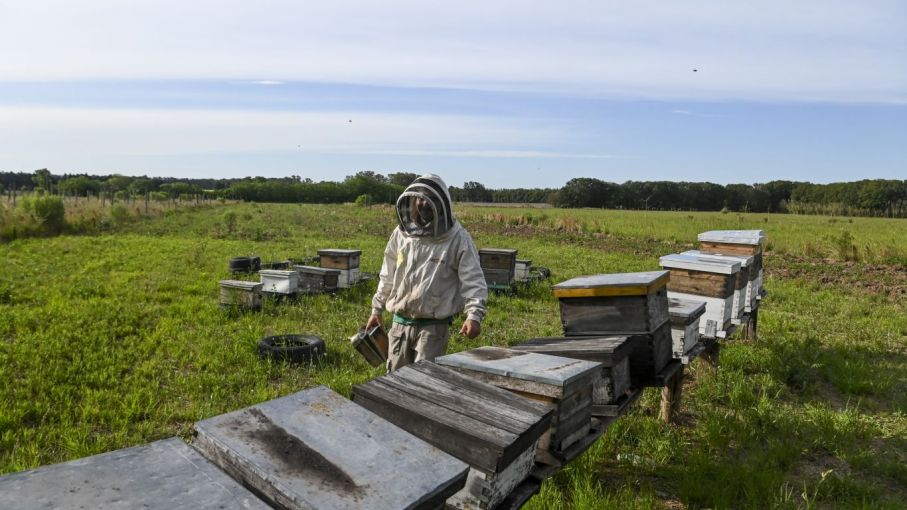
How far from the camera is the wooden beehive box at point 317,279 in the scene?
927 cm

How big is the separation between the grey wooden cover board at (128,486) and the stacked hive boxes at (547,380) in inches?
54.9

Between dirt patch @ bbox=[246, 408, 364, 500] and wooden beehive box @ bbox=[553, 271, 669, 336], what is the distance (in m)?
2.63

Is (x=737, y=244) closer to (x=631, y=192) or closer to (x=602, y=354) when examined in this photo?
(x=602, y=354)

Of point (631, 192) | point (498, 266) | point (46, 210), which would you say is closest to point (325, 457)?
point (498, 266)

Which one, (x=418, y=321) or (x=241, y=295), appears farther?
(x=241, y=295)

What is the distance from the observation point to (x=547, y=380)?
97.7 inches

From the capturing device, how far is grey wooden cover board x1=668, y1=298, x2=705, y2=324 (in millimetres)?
4574

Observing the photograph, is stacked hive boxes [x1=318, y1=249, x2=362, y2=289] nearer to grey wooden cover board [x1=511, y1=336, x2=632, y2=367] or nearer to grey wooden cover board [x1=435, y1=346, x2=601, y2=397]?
grey wooden cover board [x1=511, y1=336, x2=632, y2=367]

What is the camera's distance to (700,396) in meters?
5.59

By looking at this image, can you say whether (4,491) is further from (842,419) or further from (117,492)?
(842,419)

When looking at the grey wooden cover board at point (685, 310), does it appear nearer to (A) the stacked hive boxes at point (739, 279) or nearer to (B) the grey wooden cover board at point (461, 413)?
(A) the stacked hive boxes at point (739, 279)

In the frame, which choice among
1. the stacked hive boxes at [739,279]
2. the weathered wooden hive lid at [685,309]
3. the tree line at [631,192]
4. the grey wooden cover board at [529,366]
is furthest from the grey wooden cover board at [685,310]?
the tree line at [631,192]

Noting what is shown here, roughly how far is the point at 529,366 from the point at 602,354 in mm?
848

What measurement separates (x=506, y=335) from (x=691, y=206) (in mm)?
99226
